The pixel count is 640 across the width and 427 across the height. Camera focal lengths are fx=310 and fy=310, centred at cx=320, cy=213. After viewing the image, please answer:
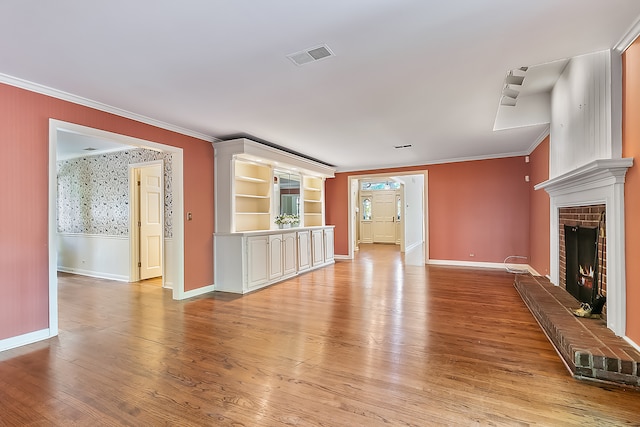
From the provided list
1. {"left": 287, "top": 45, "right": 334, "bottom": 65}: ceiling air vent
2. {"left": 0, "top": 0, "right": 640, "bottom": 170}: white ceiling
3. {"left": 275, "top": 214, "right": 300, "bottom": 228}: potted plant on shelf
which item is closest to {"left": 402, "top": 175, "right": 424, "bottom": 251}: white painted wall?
{"left": 275, "top": 214, "right": 300, "bottom": 228}: potted plant on shelf

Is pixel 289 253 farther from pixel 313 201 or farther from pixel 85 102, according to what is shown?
pixel 85 102

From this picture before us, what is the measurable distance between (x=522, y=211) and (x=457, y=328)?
447cm

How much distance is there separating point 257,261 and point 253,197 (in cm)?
124

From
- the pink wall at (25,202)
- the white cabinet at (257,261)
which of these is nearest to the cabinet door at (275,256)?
the white cabinet at (257,261)

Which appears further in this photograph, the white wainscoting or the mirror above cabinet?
the mirror above cabinet

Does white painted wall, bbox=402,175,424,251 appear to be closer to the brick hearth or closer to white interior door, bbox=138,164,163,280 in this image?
the brick hearth

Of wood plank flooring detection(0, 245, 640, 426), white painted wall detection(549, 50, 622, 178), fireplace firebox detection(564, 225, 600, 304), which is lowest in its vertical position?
wood plank flooring detection(0, 245, 640, 426)

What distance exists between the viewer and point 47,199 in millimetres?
3080

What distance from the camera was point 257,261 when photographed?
5.03 metres

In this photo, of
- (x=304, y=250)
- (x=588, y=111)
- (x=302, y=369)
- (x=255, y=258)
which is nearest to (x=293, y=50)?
(x=302, y=369)

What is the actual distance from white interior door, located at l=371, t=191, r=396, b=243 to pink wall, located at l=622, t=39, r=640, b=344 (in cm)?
1000

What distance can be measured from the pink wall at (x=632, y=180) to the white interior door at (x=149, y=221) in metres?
6.12

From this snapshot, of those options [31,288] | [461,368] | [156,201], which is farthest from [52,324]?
[461,368]

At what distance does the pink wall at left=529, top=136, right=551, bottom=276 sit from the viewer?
4.94 metres
